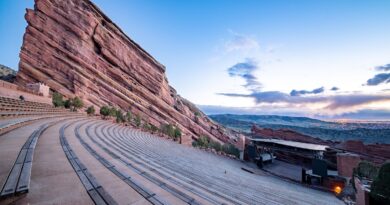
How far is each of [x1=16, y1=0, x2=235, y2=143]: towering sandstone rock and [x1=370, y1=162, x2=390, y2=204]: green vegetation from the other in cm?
2176

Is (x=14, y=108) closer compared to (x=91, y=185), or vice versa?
(x=91, y=185)

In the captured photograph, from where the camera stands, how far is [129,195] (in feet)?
10.5

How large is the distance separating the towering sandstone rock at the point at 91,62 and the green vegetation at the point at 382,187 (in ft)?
71.4

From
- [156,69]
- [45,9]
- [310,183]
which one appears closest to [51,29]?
[45,9]

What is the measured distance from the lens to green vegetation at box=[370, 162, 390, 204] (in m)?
9.39

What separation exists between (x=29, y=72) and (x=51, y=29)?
30.4 ft

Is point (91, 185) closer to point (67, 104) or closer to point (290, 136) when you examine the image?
point (67, 104)

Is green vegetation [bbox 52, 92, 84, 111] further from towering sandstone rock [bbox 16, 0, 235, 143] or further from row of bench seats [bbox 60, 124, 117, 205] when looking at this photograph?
row of bench seats [bbox 60, 124, 117, 205]

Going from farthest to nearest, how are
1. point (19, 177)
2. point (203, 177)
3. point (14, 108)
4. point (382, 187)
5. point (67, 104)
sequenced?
point (67, 104) < point (14, 108) < point (382, 187) < point (203, 177) < point (19, 177)

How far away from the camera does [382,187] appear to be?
962cm

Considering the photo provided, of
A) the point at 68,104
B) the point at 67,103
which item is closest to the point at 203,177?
the point at 68,104

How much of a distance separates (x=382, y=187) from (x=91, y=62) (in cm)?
4269

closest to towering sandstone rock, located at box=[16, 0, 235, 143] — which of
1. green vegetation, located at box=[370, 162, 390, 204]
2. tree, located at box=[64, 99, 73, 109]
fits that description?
tree, located at box=[64, 99, 73, 109]

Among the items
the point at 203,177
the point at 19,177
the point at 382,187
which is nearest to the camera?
the point at 19,177
